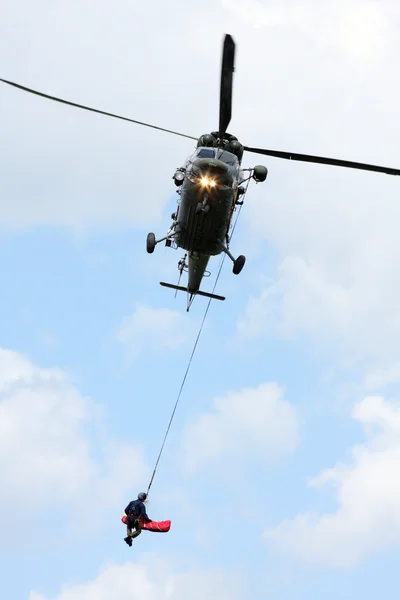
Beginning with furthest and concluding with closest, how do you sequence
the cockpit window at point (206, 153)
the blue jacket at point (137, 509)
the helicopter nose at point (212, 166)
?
1. the cockpit window at point (206, 153)
2. the helicopter nose at point (212, 166)
3. the blue jacket at point (137, 509)

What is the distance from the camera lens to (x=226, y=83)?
30.4 m

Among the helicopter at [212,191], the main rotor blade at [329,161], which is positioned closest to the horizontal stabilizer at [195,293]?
the helicopter at [212,191]

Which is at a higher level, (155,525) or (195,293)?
(195,293)

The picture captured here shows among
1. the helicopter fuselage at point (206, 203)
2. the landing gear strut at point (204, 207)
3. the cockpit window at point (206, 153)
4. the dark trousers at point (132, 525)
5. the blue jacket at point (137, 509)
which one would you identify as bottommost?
the dark trousers at point (132, 525)

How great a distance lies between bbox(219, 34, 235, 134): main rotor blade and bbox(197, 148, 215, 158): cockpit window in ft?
5.01

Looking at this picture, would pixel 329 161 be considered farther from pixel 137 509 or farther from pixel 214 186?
pixel 137 509

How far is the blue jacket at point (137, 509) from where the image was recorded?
28.8m

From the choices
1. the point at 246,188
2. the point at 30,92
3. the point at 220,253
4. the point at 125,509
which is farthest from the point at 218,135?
the point at 125,509

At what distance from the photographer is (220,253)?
3397 centimetres

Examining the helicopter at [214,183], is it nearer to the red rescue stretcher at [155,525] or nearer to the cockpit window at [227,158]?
the cockpit window at [227,158]

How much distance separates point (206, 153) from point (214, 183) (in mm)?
1466

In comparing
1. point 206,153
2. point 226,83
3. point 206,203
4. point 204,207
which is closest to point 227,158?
point 206,153

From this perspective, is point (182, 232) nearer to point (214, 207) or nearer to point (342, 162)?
point (214, 207)

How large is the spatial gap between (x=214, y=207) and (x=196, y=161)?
1671 mm
